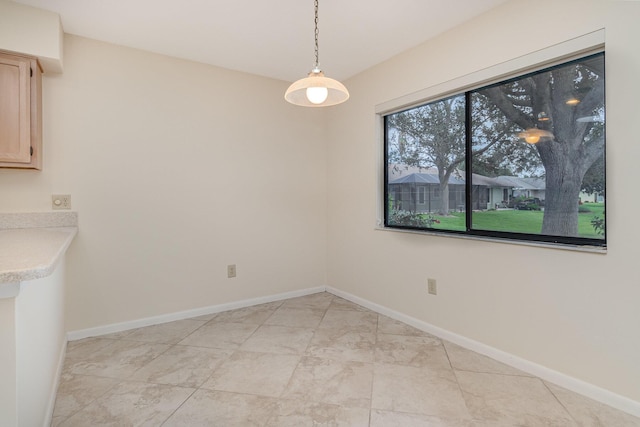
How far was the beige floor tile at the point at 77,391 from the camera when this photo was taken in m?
1.72

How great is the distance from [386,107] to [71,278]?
301 cm

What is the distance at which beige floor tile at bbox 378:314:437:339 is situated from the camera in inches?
105

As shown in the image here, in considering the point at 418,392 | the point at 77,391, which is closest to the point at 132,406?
the point at 77,391

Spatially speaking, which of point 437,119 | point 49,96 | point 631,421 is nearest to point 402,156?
point 437,119

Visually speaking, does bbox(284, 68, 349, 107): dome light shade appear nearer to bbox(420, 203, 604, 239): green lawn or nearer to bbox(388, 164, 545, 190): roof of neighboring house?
bbox(388, 164, 545, 190): roof of neighboring house

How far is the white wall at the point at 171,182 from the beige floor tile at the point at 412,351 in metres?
1.47

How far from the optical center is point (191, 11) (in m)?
2.25

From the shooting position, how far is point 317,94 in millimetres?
1919

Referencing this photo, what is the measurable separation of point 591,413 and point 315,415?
4.64 feet

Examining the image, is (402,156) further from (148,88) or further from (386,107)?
(148,88)

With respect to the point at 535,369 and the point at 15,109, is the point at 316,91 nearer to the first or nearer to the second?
the point at 15,109

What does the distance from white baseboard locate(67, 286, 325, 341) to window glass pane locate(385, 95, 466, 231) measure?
1.40 m

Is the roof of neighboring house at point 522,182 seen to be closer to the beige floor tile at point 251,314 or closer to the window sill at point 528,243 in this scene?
the window sill at point 528,243

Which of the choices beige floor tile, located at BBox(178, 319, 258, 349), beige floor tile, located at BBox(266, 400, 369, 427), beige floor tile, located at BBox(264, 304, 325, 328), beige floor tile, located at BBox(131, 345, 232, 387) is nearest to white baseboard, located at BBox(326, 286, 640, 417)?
beige floor tile, located at BBox(264, 304, 325, 328)
